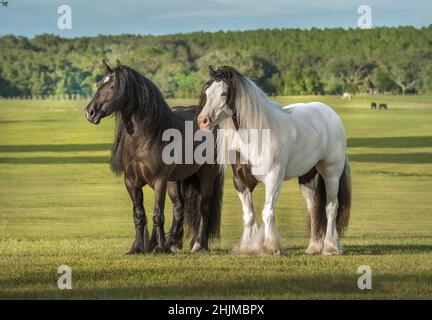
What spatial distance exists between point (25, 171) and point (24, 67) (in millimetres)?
23231

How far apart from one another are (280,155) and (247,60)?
5853cm

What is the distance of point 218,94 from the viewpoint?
448 inches

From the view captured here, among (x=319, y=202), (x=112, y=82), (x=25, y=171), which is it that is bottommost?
(x=25, y=171)

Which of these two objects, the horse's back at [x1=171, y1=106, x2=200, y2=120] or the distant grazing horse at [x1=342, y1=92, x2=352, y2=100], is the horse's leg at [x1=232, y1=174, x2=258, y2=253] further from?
the distant grazing horse at [x1=342, y1=92, x2=352, y2=100]

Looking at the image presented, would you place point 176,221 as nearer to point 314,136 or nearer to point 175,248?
point 175,248

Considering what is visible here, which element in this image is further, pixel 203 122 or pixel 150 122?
pixel 150 122

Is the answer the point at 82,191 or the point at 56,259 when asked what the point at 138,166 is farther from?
the point at 82,191

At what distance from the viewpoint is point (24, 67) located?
219 feet

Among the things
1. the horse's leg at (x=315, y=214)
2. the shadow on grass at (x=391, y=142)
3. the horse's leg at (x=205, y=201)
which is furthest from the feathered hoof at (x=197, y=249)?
the shadow on grass at (x=391, y=142)

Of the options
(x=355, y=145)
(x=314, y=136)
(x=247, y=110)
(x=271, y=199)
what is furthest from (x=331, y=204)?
(x=355, y=145)

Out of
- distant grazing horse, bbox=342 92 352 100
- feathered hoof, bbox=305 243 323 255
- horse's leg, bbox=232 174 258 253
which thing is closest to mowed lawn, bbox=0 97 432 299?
feathered hoof, bbox=305 243 323 255

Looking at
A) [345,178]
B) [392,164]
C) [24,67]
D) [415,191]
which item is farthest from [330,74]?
[345,178]

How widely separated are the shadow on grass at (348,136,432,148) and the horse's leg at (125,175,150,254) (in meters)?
42.7

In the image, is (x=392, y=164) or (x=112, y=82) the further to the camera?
(x=392, y=164)
